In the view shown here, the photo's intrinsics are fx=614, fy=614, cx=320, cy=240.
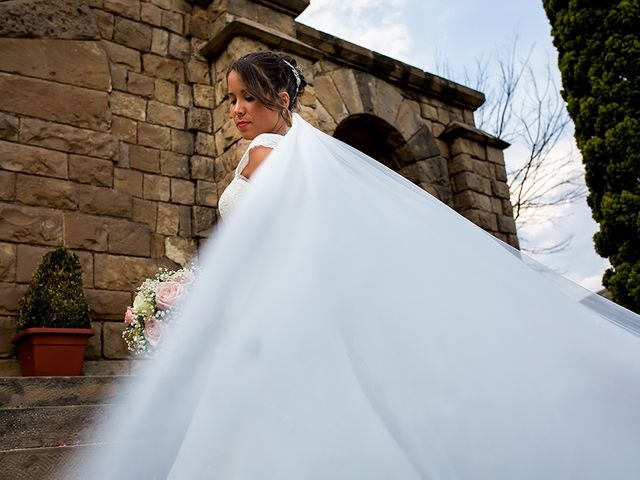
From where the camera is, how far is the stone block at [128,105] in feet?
15.6

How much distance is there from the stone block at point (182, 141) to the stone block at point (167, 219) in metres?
0.49

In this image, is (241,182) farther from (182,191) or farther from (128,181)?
(182,191)

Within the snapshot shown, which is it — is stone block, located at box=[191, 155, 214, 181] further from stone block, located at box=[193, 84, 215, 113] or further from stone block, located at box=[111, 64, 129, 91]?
stone block, located at box=[111, 64, 129, 91]

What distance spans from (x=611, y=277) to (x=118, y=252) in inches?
211

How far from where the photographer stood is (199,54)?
17.2 ft

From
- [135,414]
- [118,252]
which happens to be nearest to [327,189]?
[135,414]

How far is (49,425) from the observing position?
256 cm

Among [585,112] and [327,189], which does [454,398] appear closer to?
[327,189]

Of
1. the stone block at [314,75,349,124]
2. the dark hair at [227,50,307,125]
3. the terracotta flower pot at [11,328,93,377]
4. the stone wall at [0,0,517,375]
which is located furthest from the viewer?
the stone block at [314,75,349,124]

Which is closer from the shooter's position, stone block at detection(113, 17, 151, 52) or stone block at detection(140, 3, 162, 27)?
stone block at detection(113, 17, 151, 52)

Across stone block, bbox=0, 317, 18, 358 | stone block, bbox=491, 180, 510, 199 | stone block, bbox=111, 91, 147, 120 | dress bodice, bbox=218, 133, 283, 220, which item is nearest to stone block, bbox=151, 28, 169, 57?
stone block, bbox=111, 91, 147, 120

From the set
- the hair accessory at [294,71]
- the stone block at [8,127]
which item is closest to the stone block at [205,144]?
the stone block at [8,127]

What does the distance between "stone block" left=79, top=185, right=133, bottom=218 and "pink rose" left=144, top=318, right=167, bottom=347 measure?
2.01 meters

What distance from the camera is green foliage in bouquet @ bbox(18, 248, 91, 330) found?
11.8ft
